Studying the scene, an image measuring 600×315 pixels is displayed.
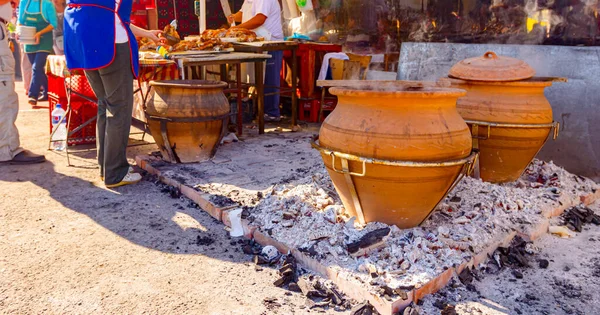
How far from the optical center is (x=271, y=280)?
10.5ft

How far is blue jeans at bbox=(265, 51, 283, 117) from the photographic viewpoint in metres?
7.83

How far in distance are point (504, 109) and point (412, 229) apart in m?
1.67

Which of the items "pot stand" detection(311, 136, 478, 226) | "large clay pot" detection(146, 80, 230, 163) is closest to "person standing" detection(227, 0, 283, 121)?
"large clay pot" detection(146, 80, 230, 163)

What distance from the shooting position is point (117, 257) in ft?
11.5

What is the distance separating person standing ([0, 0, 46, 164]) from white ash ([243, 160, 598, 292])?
11.2 ft

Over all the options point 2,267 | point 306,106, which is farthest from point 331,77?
point 2,267

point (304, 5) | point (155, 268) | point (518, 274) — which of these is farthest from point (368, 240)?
point (304, 5)

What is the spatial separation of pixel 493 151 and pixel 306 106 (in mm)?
3981

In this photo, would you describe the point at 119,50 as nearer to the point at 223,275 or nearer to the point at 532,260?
the point at 223,275

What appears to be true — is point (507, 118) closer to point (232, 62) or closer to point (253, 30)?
point (232, 62)

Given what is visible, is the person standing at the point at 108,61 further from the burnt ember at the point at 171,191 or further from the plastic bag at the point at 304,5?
the plastic bag at the point at 304,5

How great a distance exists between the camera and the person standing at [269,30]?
26.1 ft

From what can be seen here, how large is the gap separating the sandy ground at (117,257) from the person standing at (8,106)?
82 cm

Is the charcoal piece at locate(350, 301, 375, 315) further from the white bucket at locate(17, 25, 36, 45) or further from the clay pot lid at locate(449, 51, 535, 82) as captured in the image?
the white bucket at locate(17, 25, 36, 45)
